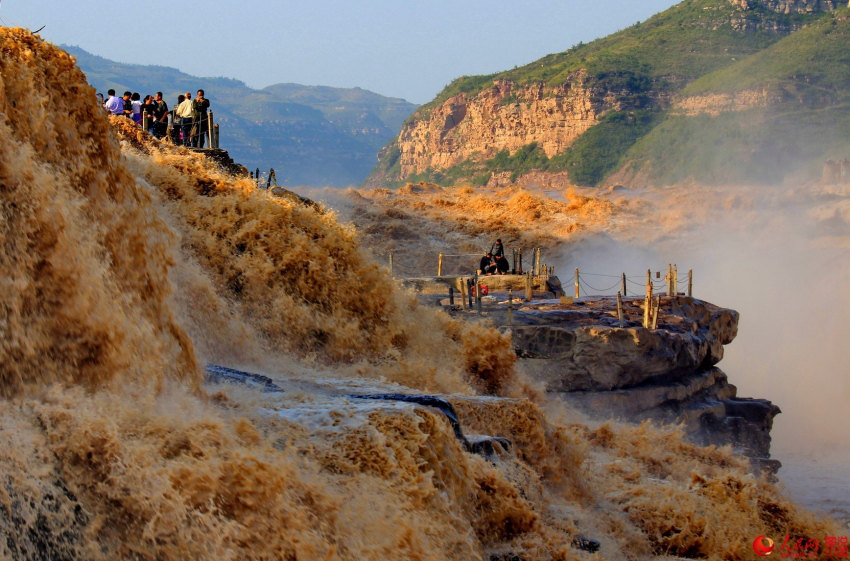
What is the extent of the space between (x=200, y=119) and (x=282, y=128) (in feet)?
444

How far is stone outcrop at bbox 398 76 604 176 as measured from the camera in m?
79.9

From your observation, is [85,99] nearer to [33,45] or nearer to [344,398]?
[33,45]

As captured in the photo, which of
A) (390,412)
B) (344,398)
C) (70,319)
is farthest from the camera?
(344,398)

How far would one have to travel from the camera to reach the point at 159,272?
23.1 ft

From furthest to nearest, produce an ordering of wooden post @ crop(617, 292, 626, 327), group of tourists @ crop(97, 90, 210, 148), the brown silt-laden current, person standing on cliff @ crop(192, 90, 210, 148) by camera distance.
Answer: wooden post @ crop(617, 292, 626, 327) < person standing on cliff @ crop(192, 90, 210, 148) < group of tourists @ crop(97, 90, 210, 148) < the brown silt-laden current

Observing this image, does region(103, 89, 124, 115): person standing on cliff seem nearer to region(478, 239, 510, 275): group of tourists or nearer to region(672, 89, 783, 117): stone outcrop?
region(478, 239, 510, 275): group of tourists

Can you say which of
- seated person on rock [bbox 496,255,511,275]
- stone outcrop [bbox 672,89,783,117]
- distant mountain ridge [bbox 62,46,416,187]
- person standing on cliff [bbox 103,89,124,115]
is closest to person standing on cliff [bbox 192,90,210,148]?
person standing on cliff [bbox 103,89,124,115]

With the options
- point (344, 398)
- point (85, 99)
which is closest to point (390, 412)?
point (344, 398)

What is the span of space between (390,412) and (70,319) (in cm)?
196

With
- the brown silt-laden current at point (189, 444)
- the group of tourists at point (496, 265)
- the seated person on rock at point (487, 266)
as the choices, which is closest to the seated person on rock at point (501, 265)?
the group of tourists at point (496, 265)

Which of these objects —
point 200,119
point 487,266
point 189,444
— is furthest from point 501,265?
point 189,444

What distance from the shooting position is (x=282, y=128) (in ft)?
490

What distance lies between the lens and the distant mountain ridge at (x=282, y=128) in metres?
130

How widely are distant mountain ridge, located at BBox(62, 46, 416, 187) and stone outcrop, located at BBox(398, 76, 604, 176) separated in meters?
24.2
